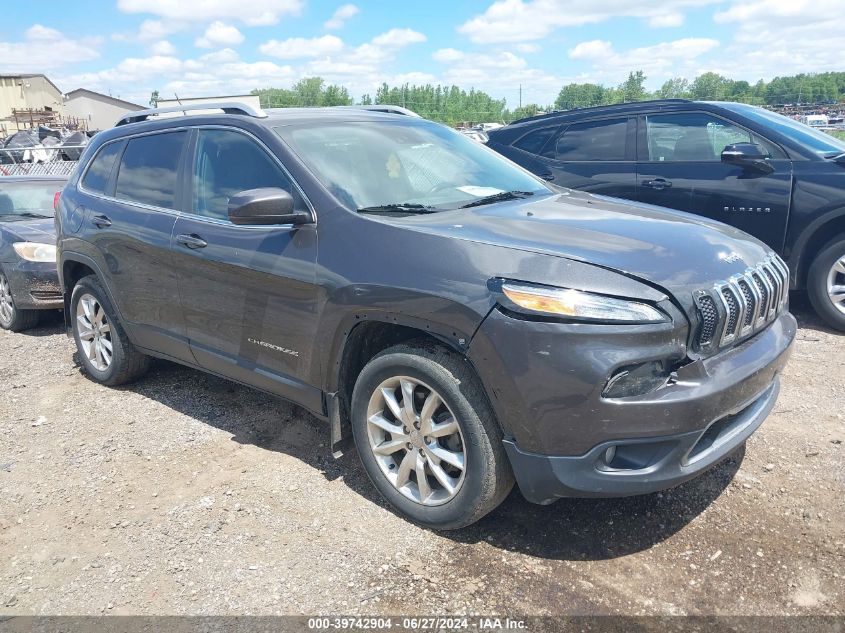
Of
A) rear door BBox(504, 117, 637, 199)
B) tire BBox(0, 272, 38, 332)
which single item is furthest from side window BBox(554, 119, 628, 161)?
tire BBox(0, 272, 38, 332)

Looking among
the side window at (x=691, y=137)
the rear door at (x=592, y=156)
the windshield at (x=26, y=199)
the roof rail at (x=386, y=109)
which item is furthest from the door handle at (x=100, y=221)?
the side window at (x=691, y=137)

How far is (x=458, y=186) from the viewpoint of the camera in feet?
12.4

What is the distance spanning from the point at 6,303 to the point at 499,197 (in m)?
5.64

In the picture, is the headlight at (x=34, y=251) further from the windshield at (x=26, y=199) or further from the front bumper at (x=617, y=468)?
the front bumper at (x=617, y=468)

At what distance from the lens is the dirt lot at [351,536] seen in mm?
2682

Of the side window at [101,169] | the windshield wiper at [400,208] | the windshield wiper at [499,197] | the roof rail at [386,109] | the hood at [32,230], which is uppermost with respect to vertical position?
the roof rail at [386,109]

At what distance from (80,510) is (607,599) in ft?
8.49

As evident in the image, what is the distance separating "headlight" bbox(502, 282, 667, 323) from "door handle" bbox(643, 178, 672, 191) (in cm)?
416

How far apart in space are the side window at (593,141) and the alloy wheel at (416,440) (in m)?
4.49

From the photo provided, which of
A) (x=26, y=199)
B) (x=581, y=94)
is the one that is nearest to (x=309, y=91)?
(x=581, y=94)

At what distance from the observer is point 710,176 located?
20.0 ft

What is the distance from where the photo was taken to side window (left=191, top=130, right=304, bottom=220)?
3602mm

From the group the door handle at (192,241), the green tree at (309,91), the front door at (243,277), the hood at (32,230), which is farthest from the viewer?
the green tree at (309,91)

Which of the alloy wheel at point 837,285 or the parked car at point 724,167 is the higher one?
the parked car at point 724,167
